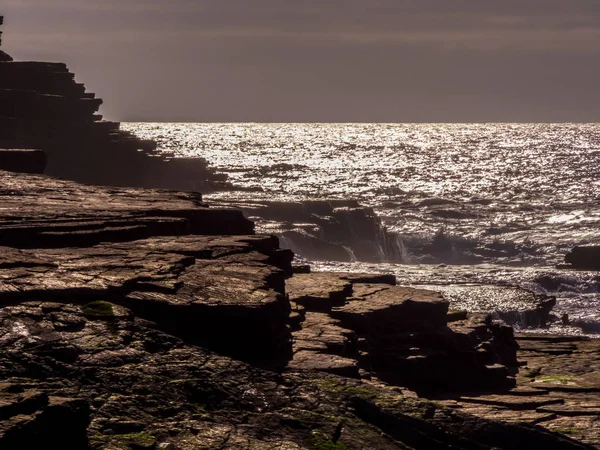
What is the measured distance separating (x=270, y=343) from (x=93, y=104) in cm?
4821

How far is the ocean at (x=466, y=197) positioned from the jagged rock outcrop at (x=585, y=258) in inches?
83.1

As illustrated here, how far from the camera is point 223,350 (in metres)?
11.9

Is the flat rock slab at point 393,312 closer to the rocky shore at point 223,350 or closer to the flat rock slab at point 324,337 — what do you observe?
the rocky shore at point 223,350

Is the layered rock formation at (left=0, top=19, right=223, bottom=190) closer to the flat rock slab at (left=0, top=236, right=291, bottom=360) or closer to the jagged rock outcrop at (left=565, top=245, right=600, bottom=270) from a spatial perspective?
the jagged rock outcrop at (left=565, top=245, right=600, bottom=270)

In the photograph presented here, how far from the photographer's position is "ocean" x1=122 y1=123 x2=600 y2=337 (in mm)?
46400

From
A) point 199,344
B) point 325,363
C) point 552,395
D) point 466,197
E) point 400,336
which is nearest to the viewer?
point 199,344

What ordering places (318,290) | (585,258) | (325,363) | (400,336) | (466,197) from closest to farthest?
(325,363)
(400,336)
(318,290)
(585,258)
(466,197)

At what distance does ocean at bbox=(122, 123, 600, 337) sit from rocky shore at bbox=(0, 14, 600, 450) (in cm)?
1756

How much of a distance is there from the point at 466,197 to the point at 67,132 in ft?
176

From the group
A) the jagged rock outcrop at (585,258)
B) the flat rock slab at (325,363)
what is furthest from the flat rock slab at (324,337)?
the jagged rock outcrop at (585,258)

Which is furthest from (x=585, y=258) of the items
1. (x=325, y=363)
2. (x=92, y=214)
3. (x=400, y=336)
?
(x=325, y=363)

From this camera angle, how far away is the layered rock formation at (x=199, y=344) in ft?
30.9

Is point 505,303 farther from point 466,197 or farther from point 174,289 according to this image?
point 466,197

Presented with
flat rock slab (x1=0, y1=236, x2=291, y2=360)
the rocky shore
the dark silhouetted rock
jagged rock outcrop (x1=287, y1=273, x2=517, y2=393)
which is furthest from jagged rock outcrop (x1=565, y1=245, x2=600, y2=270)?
flat rock slab (x1=0, y1=236, x2=291, y2=360)
